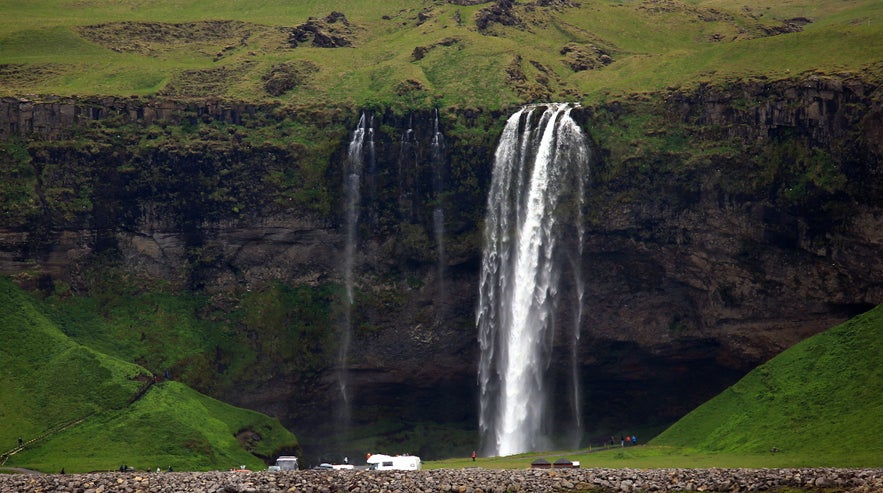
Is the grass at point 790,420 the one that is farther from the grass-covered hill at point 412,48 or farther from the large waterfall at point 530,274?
the grass-covered hill at point 412,48

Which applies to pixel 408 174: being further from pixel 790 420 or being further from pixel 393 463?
pixel 790 420

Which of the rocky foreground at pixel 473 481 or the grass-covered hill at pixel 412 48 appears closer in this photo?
the rocky foreground at pixel 473 481

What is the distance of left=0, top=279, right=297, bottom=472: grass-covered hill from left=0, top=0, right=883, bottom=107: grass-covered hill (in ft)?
88.5

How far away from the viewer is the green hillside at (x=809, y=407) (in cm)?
10856

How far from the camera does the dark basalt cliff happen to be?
447 ft

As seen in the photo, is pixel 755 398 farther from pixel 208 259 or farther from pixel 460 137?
pixel 208 259

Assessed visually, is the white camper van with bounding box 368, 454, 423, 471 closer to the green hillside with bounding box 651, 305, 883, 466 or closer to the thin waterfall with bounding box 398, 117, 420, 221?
the green hillside with bounding box 651, 305, 883, 466

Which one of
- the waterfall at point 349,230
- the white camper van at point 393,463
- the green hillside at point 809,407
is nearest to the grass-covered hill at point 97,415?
the waterfall at point 349,230

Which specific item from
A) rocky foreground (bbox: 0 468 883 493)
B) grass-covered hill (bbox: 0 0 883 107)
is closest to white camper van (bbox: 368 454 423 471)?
rocky foreground (bbox: 0 468 883 493)

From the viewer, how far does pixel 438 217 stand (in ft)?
478

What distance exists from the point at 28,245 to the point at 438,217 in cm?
3636

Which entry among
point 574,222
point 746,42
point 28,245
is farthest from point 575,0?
point 28,245

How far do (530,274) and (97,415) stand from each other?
38.4 m

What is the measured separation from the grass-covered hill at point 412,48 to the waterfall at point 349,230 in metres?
5.94
